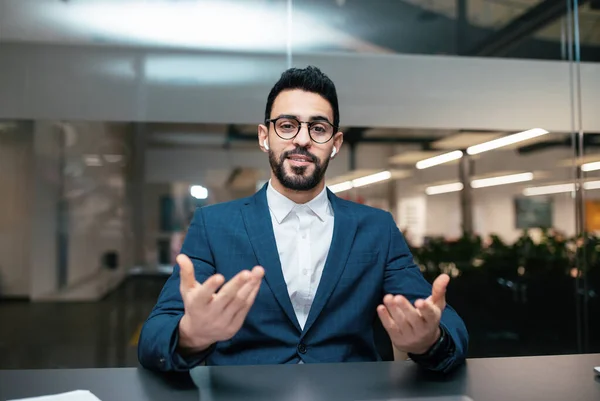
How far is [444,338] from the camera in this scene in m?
1.28

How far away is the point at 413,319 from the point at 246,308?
0.39m

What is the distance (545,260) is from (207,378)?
325 centimetres

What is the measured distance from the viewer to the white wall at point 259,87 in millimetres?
3309

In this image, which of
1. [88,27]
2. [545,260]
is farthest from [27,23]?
[545,260]

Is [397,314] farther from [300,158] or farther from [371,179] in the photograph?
[371,179]

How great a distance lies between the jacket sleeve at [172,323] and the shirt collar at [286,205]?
261 mm

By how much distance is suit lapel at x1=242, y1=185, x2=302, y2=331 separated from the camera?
5.25ft

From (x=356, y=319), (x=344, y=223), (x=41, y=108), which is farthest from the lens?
(x=41, y=108)

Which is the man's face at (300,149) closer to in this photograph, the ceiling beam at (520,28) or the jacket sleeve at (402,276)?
the jacket sleeve at (402,276)

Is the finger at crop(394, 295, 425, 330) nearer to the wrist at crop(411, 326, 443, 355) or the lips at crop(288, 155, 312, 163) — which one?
the wrist at crop(411, 326, 443, 355)

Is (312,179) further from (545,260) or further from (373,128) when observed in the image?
Answer: (545,260)

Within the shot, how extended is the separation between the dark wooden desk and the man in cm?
17

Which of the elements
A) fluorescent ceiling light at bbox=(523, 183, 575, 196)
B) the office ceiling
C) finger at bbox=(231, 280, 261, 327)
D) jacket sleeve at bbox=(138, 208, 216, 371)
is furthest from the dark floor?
fluorescent ceiling light at bbox=(523, 183, 575, 196)

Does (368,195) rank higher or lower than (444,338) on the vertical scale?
higher
